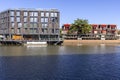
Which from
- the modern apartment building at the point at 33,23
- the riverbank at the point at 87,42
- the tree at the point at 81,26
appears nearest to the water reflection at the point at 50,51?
the modern apartment building at the point at 33,23

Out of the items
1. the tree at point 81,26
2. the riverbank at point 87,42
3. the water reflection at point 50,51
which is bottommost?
the water reflection at point 50,51

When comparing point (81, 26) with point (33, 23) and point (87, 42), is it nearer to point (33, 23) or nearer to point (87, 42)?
point (87, 42)

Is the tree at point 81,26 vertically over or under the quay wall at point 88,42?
over

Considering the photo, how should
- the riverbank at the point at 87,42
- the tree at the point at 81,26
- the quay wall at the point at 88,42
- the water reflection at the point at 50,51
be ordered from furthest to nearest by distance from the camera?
the tree at the point at 81,26, the quay wall at the point at 88,42, the riverbank at the point at 87,42, the water reflection at the point at 50,51

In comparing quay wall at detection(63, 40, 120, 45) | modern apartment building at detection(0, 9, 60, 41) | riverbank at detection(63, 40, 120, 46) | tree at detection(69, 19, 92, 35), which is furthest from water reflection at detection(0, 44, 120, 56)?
tree at detection(69, 19, 92, 35)

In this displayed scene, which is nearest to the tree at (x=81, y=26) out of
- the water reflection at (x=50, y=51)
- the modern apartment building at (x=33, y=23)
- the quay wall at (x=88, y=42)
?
the quay wall at (x=88, y=42)

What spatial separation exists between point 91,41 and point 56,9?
35.8m

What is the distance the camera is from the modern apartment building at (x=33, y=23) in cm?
15675

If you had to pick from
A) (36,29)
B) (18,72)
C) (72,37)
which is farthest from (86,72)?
(72,37)

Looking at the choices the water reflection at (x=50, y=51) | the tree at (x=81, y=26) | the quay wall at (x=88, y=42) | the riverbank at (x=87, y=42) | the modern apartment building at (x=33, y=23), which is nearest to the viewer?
the water reflection at (x=50, y=51)

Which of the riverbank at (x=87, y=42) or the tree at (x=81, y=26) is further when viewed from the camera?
the tree at (x=81, y=26)

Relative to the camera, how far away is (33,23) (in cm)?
15775

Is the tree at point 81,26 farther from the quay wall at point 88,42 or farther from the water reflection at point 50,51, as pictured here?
the water reflection at point 50,51

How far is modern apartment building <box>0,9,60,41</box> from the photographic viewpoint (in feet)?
514
